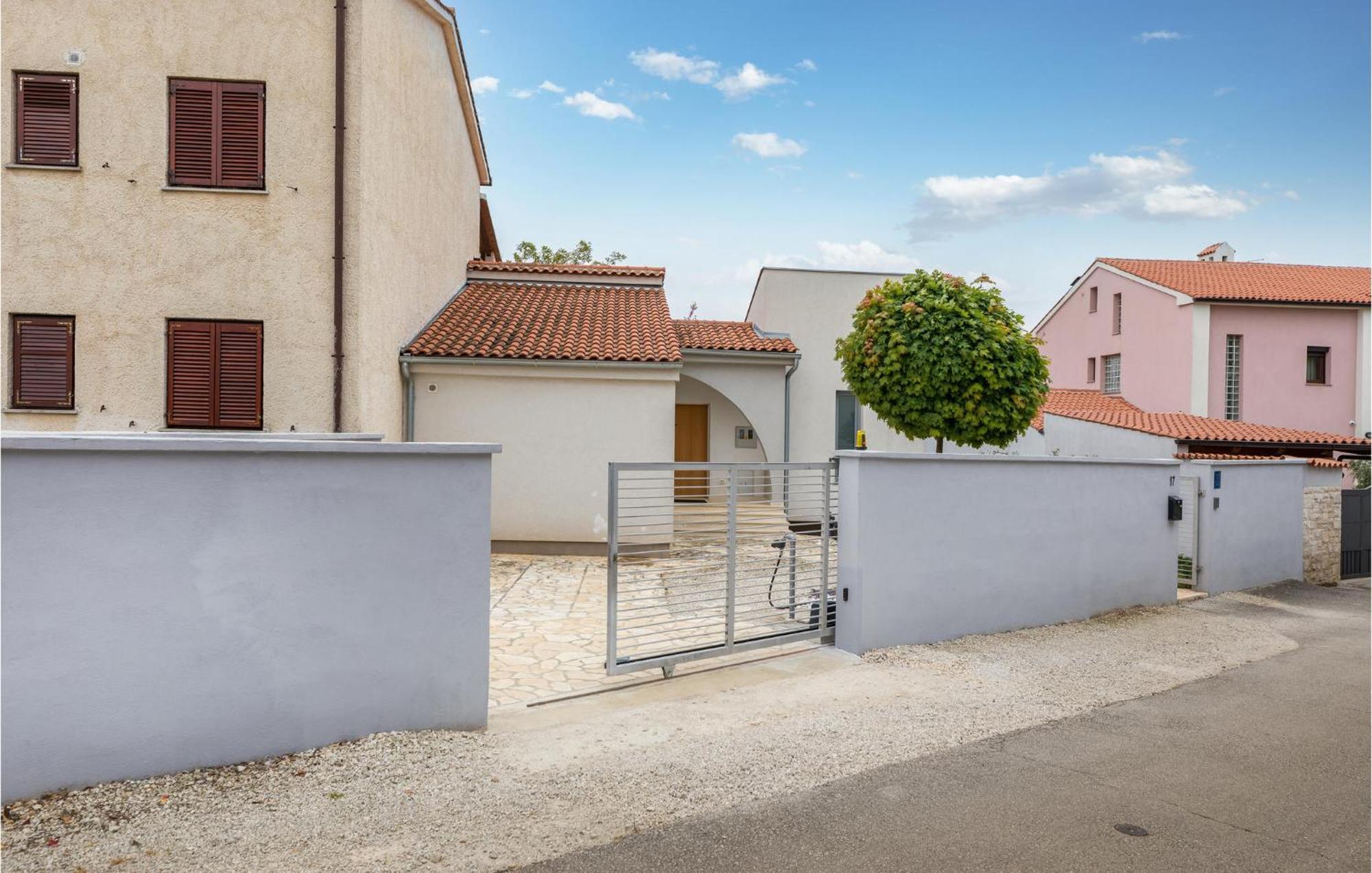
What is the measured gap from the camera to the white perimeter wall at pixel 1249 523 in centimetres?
1292

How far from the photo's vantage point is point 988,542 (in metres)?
8.84

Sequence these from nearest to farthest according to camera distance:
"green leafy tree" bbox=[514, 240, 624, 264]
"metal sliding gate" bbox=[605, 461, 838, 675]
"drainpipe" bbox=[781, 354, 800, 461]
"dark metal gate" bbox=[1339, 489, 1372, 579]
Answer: "metal sliding gate" bbox=[605, 461, 838, 675] → "dark metal gate" bbox=[1339, 489, 1372, 579] → "drainpipe" bbox=[781, 354, 800, 461] → "green leafy tree" bbox=[514, 240, 624, 264]

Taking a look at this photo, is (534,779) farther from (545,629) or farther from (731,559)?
(545,629)

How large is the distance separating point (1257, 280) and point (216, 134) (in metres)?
31.3

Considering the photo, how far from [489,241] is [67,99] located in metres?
16.2

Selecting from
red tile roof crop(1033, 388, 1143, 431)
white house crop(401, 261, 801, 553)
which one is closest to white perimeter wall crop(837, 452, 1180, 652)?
white house crop(401, 261, 801, 553)

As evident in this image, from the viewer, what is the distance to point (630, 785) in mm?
4656

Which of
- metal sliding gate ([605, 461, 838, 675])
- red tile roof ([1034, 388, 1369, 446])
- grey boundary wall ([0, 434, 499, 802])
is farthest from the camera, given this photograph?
red tile roof ([1034, 388, 1369, 446])

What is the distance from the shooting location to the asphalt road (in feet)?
12.8

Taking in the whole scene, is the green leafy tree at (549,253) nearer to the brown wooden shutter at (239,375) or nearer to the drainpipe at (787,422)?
the drainpipe at (787,422)

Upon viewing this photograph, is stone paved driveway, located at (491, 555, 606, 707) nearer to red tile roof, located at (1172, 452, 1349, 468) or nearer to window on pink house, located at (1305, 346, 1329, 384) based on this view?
red tile roof, located at (1172, 452, 1349, 468)

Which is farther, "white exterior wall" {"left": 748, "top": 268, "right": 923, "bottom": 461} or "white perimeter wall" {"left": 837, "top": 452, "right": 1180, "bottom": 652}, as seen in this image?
"white exterior wall" {"left": 748, "top": 268, "right": 923, "bottom": 461}

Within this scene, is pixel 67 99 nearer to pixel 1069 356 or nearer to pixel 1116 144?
pixel 1116 144

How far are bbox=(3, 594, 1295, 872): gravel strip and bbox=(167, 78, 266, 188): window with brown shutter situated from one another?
9.54 metres
